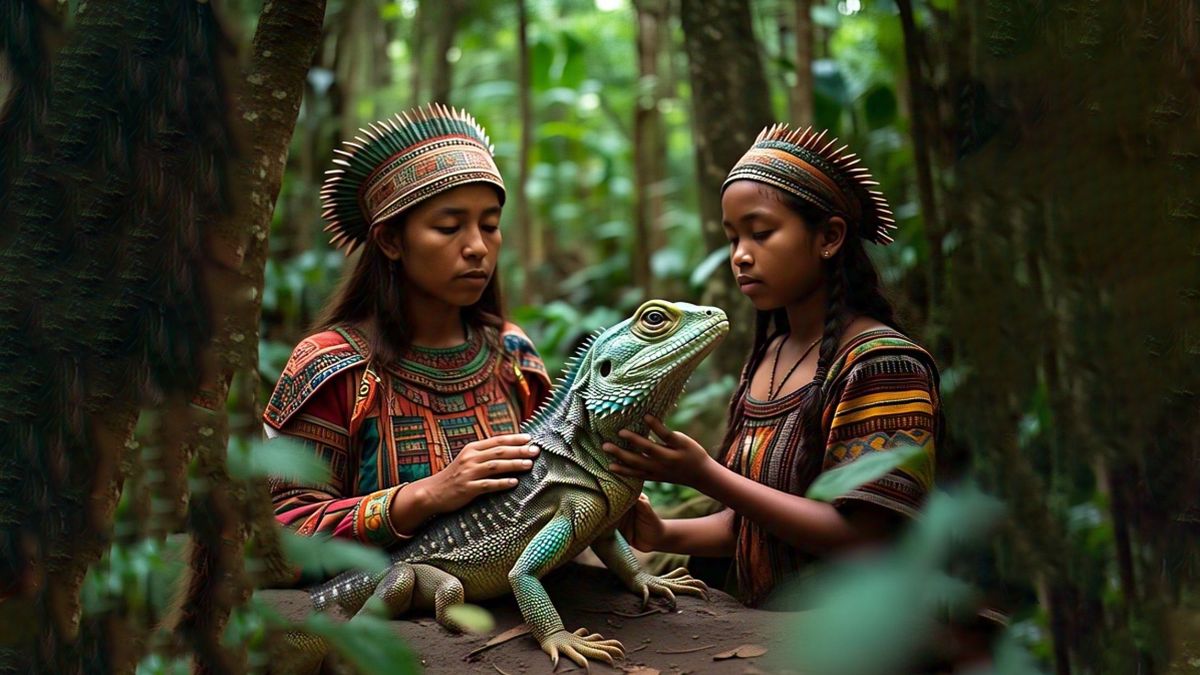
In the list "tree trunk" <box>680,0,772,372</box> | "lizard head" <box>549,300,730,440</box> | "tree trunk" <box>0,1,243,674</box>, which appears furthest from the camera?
"tree trunk" <box>680,0,772,372</box>

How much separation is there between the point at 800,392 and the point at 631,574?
2.46 feet

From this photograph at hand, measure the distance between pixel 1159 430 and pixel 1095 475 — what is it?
0.32 feet

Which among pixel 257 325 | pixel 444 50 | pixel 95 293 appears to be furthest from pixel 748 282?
pixel 444 50

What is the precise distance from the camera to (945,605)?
3.88 ft

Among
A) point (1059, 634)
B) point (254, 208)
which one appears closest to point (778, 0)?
point (254, 208)

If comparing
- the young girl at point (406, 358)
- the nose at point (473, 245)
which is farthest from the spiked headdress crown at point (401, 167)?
the nose at point (473, 245)

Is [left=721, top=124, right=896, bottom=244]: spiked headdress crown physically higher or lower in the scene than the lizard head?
higher

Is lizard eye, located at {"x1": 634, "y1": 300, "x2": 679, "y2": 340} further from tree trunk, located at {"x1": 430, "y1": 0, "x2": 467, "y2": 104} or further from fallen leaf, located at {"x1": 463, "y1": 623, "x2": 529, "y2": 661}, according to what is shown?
tree trunk, located at {"x1": 430, "y1": 0, "x2": 467, "y2": 104}

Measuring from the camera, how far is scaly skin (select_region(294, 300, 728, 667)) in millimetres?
2828

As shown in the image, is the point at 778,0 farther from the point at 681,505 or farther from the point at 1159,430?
the point at 1159,430

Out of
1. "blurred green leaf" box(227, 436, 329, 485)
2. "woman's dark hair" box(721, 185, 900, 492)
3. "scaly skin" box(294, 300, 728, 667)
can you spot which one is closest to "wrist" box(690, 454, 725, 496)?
"scaly skin" box(294, 300, 728, 667)

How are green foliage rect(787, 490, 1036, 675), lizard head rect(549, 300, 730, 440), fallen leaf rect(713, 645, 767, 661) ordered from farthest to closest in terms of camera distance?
lizard head rect(549, 300, 730, 440), fallen leaf rect(713, 645, 767, 661), green foliage rect(787, 490, 1036, 675)

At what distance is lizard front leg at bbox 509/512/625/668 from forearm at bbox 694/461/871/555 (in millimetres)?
414

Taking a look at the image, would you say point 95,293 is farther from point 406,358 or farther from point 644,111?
point 644,111
